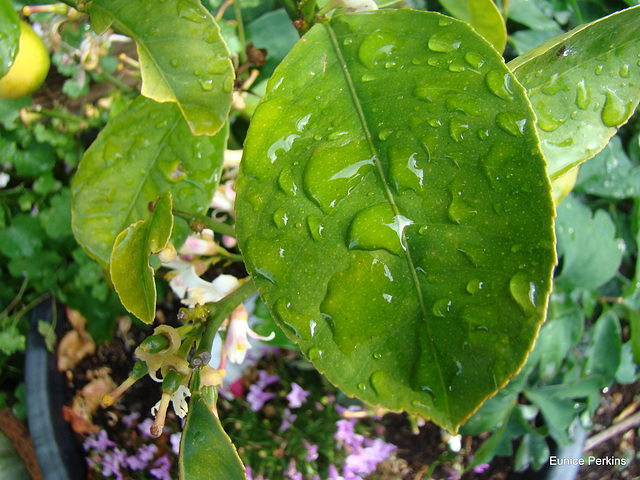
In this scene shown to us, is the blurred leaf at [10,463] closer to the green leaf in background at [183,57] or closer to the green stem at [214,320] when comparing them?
the green stem at [214,320]

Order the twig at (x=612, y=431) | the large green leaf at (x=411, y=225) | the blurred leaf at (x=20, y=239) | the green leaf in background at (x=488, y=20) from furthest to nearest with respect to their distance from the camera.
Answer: the twig at (x=612, y=431) < the blurred leaf at (x=20, y=239) < the green leaf in background at (x=488, y=20) < the large green leaf at (x=411, y=225)

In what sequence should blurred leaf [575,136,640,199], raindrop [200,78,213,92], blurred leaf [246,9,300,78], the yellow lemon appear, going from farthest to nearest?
blurred leaf [575,136,640,199] → blurred leaf [246,9,300,78] → the yellow lemon → raindrop [200,78,213,92]

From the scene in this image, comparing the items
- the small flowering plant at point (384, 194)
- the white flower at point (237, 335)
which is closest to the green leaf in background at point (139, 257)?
the small flowering plant at point (384, 194)

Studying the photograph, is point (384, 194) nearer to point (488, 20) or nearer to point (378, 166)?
point (378, 166)

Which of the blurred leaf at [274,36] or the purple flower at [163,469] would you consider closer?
the blurred leaf at [274,36]

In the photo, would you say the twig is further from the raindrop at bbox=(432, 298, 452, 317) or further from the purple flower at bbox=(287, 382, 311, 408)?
the raindrop at bbox=(432, 298, 452, 317)

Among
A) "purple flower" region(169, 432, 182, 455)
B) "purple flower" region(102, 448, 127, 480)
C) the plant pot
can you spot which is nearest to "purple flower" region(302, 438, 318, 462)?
"purple flower" region(169, 432, 182, 455)
